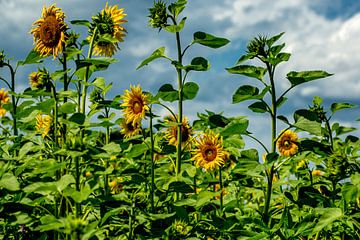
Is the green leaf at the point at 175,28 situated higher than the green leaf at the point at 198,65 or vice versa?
the green leaf at the point at 175,28

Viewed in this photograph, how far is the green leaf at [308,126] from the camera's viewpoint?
2838mm

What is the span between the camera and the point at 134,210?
2.72 meters

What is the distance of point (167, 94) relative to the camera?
318 cm

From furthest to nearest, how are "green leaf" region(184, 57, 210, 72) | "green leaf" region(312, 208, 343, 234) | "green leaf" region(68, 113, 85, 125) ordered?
1. "green leaf" region(184, 57, 210, 72)
2. "green leaf" region(68, 113, 85, 125)
3. "green leaf" region(312, 208, 343, 234)

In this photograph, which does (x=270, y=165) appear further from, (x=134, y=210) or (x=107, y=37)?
(x=107, y=37)

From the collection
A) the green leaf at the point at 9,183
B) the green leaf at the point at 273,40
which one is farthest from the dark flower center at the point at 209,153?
the green leaf at the point at 9,183

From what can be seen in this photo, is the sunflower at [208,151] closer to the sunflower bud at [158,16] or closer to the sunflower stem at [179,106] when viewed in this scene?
the sunflower stem at [179,106]

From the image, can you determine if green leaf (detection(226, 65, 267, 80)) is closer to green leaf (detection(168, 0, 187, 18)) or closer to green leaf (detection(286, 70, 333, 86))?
green leaf (detection(286, 70, 333, 86))

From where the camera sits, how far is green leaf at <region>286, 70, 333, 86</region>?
9.40ft

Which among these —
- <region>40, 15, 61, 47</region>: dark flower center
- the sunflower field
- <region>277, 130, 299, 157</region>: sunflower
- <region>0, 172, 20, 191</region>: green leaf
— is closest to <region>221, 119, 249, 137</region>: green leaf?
the sunflower field

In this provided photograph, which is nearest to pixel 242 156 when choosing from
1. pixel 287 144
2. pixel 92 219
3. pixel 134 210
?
pixel 134 210

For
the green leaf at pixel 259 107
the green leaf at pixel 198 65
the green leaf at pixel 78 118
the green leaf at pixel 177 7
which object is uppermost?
the green leaf at pixel 177 7

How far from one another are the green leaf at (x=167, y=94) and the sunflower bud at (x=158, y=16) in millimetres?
352

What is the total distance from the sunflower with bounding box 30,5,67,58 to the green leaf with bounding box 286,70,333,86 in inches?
49.4
